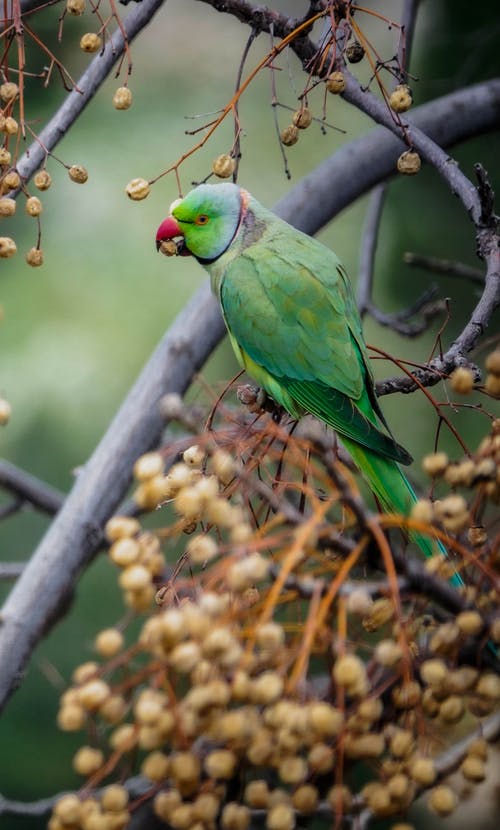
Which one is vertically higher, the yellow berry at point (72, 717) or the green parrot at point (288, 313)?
the green parrot at point (288, 313)

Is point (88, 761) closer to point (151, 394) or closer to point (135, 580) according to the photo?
point (135, 580)

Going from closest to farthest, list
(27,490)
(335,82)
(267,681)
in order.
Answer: (267,681) → (335,82) → (27,490)

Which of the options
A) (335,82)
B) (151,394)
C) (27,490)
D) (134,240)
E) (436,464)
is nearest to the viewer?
(436,464)

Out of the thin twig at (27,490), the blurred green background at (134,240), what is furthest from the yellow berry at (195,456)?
the blurred green background at (134,240)

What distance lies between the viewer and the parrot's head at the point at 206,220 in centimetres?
127

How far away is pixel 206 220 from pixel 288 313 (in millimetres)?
178

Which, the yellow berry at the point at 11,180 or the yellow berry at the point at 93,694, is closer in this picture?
the yellow berry at the point at 93,694

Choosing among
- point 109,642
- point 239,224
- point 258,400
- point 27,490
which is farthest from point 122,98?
point 27,490

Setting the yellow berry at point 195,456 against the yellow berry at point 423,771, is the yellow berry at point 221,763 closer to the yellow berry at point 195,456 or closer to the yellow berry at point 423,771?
the yellow berry at point 423,771

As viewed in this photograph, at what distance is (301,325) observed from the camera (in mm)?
1226

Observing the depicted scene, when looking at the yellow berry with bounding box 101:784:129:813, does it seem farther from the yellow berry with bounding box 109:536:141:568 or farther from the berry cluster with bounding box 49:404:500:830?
the yellow berry with bounding box 109:536:141:568

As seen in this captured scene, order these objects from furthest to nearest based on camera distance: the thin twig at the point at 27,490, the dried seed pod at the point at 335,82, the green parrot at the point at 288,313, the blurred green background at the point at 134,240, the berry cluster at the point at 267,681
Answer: the blurred green background at the point at 134,240
the thin twig at the point at 27,490
the green parrot at the point at 288,313
the dried seed pod at the point at 335,82
the berry cluster at the point at 267,681

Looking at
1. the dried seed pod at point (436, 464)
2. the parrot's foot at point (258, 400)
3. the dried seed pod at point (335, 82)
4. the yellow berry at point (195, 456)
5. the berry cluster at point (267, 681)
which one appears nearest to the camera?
the berry cluster at point (267, 681)

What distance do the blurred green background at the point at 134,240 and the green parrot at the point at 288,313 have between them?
3.35 feet
